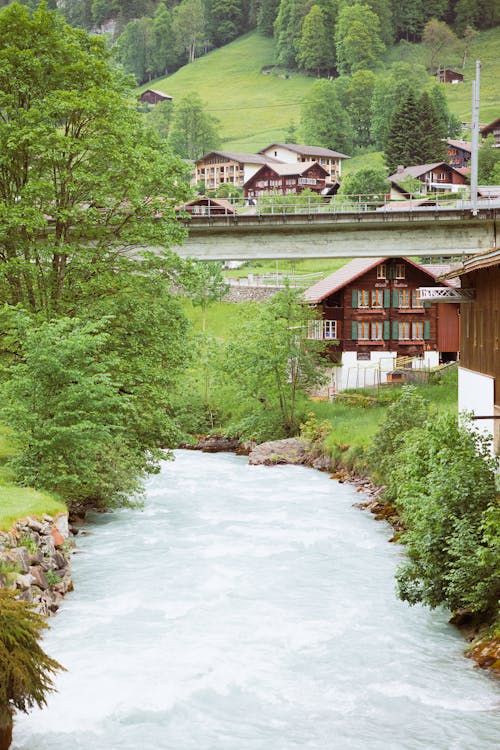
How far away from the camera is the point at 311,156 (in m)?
148

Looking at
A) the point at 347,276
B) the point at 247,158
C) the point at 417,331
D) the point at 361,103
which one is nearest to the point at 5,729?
the point at 347,276

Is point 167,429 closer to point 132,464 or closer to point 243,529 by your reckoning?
point 132,464

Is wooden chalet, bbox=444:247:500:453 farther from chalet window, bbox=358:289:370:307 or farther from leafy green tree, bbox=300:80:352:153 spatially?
leafy green tree, bbox=300:80:352:153

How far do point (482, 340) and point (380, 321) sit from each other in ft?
121

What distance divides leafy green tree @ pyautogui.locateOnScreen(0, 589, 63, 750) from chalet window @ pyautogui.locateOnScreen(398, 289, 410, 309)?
166 ft

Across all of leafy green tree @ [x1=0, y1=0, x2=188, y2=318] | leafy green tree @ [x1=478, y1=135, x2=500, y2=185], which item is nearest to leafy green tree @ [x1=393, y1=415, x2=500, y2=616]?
leafy green tree @ [x1=0, y1=0, x2=188, y2=318]

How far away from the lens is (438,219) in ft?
153

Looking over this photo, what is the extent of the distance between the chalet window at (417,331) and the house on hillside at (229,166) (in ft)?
278

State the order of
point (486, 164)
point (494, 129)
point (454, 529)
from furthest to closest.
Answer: point (494, 129) < point (486, 164) < point (454, 529)

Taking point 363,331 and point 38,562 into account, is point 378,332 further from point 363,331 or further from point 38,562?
point 38,562

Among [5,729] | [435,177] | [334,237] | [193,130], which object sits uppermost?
[193,130]

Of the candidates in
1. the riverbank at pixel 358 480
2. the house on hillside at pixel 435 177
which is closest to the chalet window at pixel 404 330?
the riverbank at pixel 358 480

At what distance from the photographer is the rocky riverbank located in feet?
56.5

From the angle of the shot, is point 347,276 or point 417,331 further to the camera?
point 417,331
